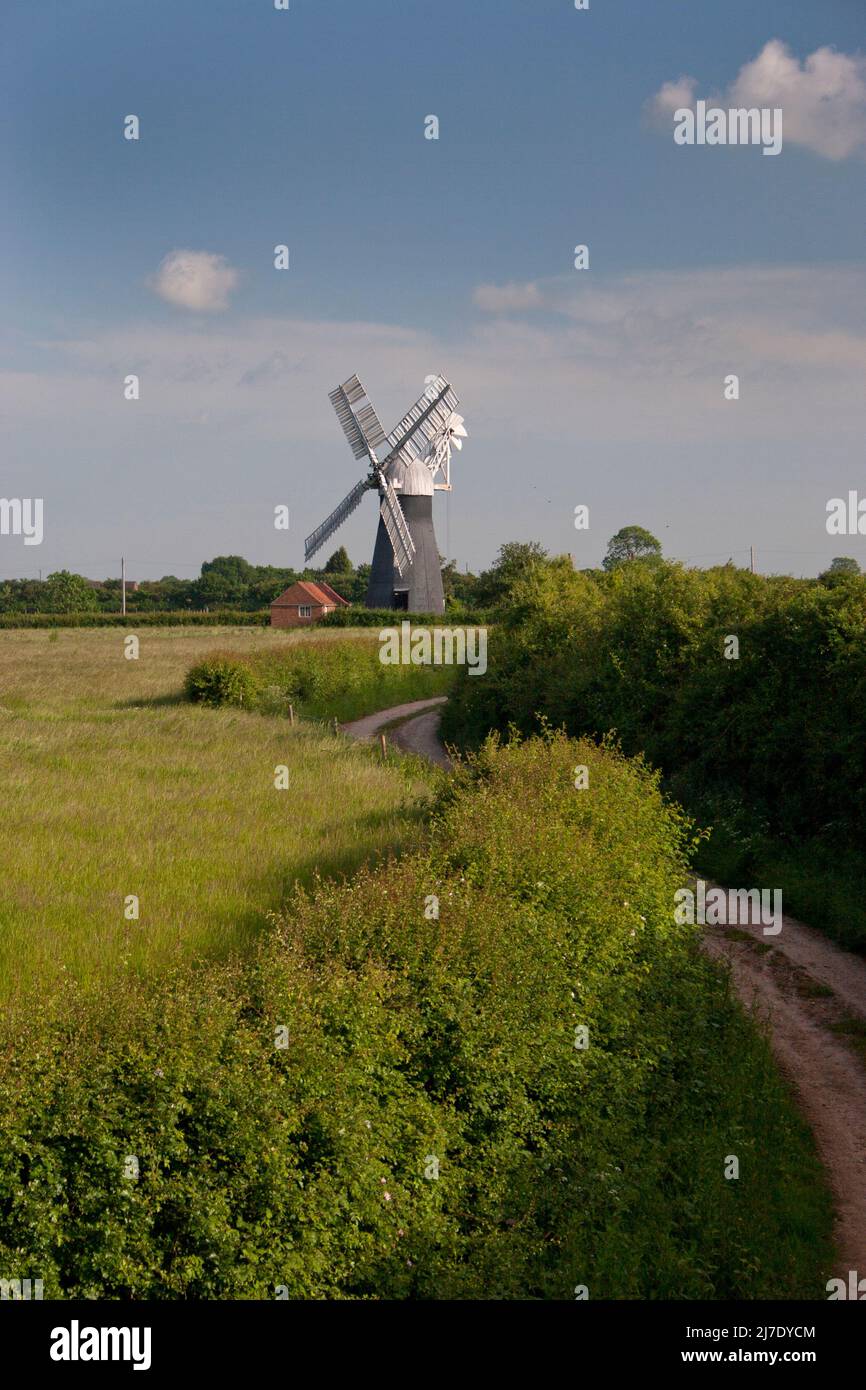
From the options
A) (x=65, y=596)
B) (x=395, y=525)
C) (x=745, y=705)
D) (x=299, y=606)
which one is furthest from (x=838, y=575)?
(x=65, y=596)

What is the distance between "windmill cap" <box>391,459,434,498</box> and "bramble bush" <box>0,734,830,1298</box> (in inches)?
2454

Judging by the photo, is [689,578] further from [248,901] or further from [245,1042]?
[245,1042]

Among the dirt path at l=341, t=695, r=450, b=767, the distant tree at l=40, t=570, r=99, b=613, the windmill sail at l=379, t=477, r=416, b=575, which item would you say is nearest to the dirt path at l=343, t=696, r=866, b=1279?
the dirt path at l=341, t=695, r=450, b=767

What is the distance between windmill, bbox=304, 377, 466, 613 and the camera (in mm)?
72062

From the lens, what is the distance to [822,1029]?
1220cm

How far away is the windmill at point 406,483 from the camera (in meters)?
72.1

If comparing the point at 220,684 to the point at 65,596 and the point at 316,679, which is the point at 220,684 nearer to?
the point at 316,679

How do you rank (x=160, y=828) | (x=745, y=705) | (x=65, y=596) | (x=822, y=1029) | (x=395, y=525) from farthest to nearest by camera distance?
(x=65, y=596)
(x=395, y=525)
(x=745, y=705)
(x=160, y=828)
(x=822, y=1029)

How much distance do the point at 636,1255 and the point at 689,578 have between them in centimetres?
2103

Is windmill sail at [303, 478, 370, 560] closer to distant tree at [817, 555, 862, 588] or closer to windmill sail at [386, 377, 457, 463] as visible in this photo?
windmill sail at [386, 377, 457, 463]

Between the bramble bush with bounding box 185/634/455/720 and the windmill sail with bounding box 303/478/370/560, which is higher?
the windmill sail with bounding box 303/478/370/560

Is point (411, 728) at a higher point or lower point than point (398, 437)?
lower

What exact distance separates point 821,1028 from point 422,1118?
6107 mm

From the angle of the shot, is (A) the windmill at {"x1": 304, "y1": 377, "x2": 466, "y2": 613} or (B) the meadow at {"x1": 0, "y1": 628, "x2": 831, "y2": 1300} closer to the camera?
(B) the meadow at {"x1": 0, "y1": 628, "x2": 831, "y2": 1300}
